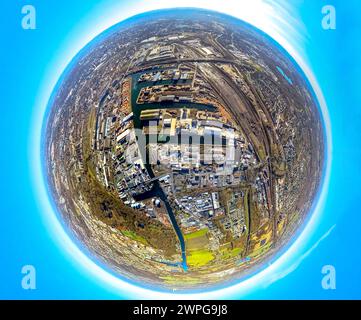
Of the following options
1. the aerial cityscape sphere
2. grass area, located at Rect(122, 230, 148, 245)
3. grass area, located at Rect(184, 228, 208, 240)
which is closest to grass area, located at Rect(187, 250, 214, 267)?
the aerial cityscape sphere

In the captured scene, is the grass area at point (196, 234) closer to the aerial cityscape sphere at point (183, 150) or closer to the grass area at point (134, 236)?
the aerial cityscape sphere at point (183, 150)

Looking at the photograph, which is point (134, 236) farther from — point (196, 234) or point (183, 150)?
point (183, 150)

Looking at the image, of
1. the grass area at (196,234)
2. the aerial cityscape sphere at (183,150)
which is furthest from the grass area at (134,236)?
the grass area at (196,234)

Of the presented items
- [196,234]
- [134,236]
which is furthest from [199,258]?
[134,236]

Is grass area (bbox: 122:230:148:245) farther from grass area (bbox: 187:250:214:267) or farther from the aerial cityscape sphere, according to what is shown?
grass area (bbox: 187:250:214:267)

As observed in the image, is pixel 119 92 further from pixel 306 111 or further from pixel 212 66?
pixel 306 111

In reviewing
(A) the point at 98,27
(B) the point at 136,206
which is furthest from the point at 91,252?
(A) the point at 98,27

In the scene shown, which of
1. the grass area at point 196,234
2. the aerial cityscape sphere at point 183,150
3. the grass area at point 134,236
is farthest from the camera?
the grass area at point 134,236
